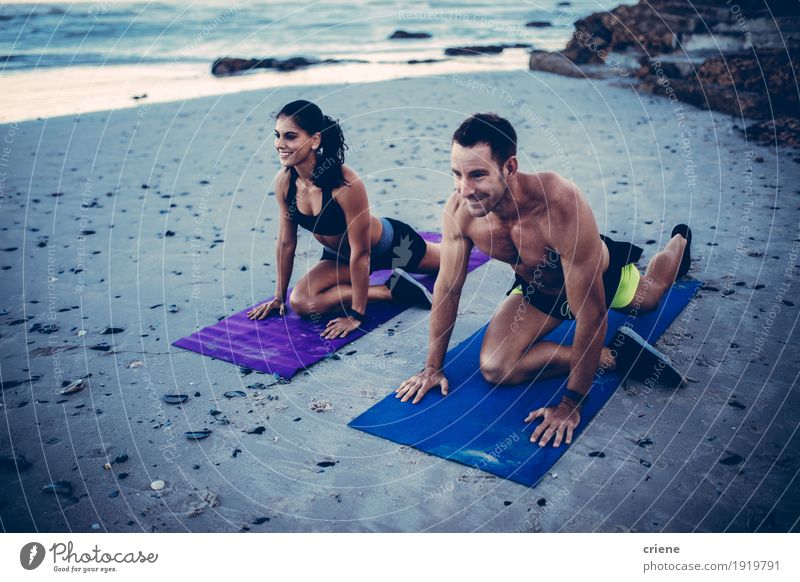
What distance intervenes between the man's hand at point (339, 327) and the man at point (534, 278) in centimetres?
81

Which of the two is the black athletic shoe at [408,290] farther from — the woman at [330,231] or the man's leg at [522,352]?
the man's leg at [522,352]

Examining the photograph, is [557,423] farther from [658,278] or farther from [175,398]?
[175,398]

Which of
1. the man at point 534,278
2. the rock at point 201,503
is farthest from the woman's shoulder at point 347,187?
the rock at point 201,503

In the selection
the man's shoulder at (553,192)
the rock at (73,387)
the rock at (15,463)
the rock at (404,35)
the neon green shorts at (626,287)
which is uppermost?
the rock at (404,35)

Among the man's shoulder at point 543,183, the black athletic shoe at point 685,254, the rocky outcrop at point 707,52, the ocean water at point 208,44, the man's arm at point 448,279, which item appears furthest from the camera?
the ocean water at point 208,44

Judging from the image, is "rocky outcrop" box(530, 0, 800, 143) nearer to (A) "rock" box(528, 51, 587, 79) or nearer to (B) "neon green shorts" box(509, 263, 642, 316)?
(A) "rock" box(528, 51, 587, 79)

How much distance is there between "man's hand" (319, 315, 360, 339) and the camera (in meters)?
4.27

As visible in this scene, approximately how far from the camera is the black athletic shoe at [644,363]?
11.6ft

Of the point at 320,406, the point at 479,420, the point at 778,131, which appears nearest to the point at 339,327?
the point at 320,406

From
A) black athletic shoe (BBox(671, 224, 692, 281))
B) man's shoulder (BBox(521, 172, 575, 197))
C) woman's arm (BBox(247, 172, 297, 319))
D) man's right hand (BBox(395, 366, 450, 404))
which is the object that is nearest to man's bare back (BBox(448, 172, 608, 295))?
man's shoulder (BBox(521, 172, 575, 197))

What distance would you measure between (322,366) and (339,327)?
41cm

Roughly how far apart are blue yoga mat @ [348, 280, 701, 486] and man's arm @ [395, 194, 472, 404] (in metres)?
0.07
